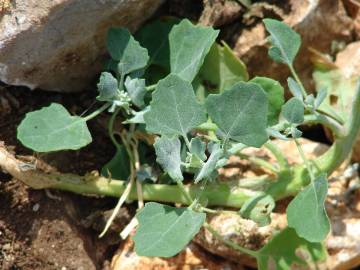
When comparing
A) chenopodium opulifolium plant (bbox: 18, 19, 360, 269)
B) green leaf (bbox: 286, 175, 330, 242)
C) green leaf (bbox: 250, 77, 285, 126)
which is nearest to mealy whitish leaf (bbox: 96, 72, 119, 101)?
chenopodium opulifolium plant (bbox: 18, 19, 360, 269)

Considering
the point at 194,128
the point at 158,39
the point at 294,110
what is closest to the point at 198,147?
the point at 194,128

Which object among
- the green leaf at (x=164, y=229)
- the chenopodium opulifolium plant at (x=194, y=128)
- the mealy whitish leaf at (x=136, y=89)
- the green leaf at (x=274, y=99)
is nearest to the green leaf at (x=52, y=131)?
the chenopodium opulifolium plant at (x=194, y=128)

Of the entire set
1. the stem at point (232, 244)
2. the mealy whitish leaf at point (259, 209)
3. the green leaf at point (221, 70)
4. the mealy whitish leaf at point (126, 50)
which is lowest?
the stem at point (232, 244)

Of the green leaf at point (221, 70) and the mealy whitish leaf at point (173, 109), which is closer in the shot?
the mealy whitish leaf at point (173, 109)

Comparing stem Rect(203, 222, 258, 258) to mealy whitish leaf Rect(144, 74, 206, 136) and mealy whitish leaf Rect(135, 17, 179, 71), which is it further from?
mealy whitish leaf Rect(135, 17, 179, 71)

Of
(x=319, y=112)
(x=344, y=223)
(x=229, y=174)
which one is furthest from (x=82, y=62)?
(x=344, y=223)

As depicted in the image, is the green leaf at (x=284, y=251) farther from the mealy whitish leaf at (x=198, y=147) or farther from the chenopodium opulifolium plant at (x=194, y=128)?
the mealy whitish leaf at (x=198, y=147)

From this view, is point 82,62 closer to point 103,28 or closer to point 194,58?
point 103,28
